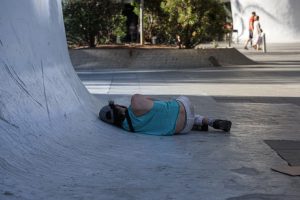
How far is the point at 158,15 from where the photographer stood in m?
22.7

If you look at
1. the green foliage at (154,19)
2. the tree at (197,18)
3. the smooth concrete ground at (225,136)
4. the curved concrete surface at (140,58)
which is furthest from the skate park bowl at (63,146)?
the green foliage at (154,19)

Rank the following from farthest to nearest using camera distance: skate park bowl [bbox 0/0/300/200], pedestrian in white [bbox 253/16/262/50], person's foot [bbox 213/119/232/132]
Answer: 1. pedestrian in white [bbox 253/16/262/50]
2. person's foot [bbox 213/119/232/132]
3. skate park bowl [bbox 0/0/300/200]

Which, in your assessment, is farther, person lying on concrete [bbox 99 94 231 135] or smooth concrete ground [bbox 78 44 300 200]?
person lying on concrete [bbox 99 94 231 135]

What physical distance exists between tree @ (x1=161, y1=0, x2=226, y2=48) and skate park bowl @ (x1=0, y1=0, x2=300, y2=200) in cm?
1263

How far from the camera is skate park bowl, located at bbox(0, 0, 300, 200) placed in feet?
16.2

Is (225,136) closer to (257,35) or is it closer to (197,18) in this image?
(197,18)

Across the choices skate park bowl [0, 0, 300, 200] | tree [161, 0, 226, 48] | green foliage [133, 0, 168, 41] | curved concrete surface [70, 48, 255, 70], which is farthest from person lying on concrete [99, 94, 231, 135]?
green foliage [133, 0, 168, 41]

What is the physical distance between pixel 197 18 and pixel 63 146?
48.3 ft

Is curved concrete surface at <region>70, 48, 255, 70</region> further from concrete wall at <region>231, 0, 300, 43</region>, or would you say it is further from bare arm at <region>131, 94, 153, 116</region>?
concrete wall at <region>231, 0, 300, 43</region>

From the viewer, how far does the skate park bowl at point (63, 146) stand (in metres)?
4.94

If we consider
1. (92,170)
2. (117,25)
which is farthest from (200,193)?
(117,25)

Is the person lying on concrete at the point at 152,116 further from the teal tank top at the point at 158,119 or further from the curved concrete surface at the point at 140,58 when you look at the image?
the curved concrete surface at the point at 140,58

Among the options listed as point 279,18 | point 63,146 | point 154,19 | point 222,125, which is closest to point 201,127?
point 222,125

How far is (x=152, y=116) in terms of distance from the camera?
24.1 ft
